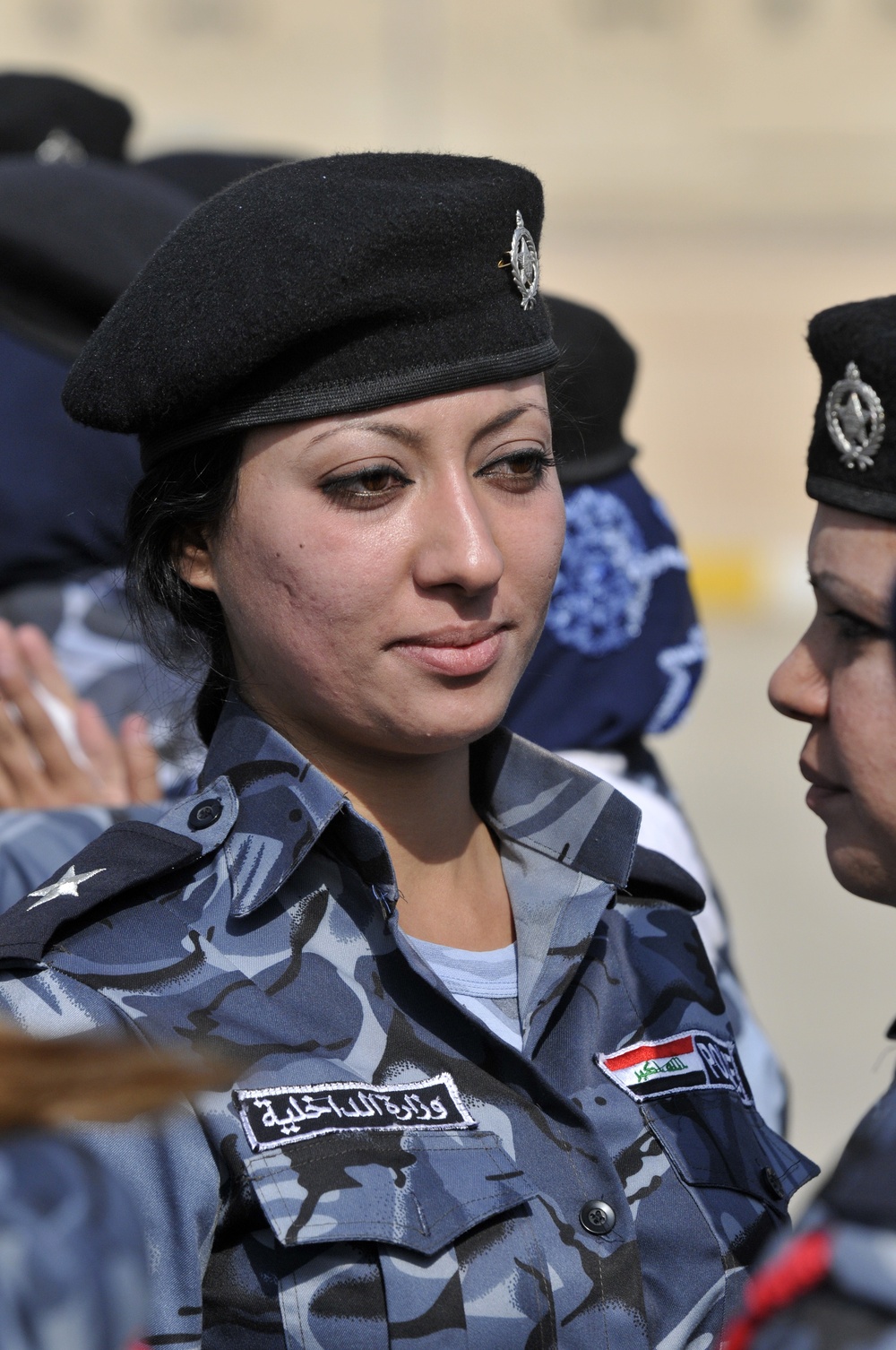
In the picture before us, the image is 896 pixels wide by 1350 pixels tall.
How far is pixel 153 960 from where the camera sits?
6.20 ft

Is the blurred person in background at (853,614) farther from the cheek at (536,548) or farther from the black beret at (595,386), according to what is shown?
the black beret at (595,386)

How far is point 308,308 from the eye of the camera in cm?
190

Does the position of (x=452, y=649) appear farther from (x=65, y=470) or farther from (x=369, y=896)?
(x=65, y=470)

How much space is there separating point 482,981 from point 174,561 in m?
0.63

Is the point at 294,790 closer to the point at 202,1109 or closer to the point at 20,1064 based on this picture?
the point at 202,1109

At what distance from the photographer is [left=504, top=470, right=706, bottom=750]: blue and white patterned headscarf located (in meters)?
3.28

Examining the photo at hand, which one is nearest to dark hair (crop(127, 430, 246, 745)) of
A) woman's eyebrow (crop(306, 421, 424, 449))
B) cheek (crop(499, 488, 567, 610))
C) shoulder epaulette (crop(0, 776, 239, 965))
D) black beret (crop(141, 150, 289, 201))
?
woman's eyebrow (crop(306, 421, 424, 449))

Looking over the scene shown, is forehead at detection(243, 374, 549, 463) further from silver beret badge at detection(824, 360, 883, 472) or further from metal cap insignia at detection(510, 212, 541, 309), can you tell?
silver beret badge at detection(824, 360, 883, 472)

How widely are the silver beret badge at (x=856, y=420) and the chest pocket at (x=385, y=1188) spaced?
2.67 ft

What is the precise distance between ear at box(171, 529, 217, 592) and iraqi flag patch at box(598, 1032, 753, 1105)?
0.74 meters

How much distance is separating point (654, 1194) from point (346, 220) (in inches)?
44.3

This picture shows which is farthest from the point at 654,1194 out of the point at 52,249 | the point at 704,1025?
the point at 52,249

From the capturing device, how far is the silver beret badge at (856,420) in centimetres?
169

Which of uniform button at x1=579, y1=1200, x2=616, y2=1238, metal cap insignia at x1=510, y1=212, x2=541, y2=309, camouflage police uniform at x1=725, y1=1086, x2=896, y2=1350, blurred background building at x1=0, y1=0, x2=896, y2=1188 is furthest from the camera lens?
blurred background building at x1=0, y1=0, x2=896, y2=1188
